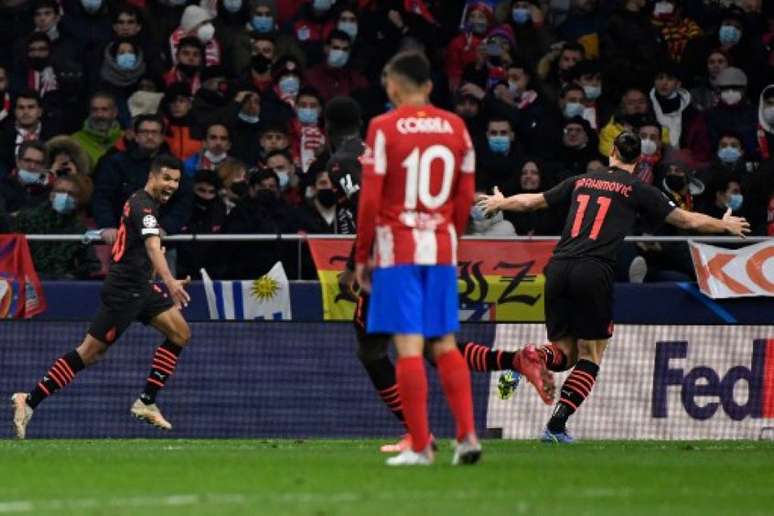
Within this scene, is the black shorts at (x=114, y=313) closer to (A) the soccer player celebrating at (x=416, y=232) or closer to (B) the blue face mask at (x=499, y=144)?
(A) the soccer player celebrating at (x=416, y=232)

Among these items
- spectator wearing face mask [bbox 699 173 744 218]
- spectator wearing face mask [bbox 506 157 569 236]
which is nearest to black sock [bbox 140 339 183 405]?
spectator wearing face mask [bbox 506 157 569 236]

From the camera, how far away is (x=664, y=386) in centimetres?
1856

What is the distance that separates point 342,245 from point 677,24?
7685 millimetres

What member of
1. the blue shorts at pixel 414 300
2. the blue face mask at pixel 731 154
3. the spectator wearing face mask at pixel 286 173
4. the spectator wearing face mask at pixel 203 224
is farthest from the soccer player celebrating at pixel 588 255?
the blue face mask at pixel 731 154

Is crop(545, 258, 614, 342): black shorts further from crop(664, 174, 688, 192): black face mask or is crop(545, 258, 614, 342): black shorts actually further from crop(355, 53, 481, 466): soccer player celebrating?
crop(664, 174, 688, 192): black face mask

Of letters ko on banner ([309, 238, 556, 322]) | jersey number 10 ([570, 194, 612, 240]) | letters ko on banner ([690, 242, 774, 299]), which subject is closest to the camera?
jersey number 10 ([570, 194, 612, 240])

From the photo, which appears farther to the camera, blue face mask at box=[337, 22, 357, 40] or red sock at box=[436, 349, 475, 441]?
blue face mask at box=[337, 22, 357, 40]

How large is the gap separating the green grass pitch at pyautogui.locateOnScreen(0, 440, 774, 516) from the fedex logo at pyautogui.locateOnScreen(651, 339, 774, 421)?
4.09 meters

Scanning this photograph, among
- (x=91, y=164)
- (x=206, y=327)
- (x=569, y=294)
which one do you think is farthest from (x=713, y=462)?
(x=91, y=164)

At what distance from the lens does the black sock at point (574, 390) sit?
15469mm

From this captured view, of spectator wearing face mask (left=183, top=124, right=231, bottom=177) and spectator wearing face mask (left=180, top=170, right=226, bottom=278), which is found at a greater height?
spectator wearing face mask (left=183, top=124, right=231, bottom=177)

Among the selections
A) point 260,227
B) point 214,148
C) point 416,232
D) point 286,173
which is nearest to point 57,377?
point 260,227

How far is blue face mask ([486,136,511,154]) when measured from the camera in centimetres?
2205

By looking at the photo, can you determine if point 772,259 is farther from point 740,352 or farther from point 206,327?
point 206,327
